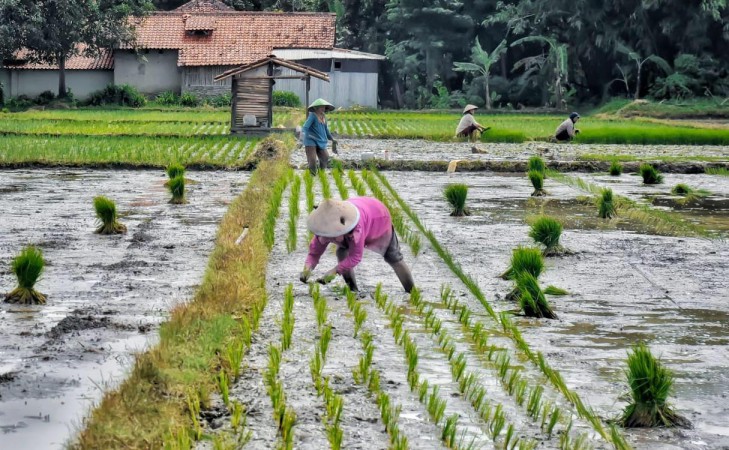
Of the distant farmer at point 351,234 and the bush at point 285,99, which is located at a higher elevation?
the distant farmer at point 351,234

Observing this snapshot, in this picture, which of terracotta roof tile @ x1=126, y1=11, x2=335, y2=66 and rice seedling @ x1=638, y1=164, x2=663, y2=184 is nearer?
rice seedling @ x1=638, y1=164, x2=663, y2=184

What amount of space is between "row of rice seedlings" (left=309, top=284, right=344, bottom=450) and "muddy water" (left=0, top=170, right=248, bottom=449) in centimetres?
86

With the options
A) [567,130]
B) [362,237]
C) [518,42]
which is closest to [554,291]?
[362,237]

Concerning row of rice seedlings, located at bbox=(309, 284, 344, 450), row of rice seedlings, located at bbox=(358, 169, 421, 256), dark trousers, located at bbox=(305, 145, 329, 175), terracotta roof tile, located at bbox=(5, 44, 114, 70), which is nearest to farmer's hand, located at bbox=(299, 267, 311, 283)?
row of rice seedlings, located at bbox=(309, 284, 344, 450)

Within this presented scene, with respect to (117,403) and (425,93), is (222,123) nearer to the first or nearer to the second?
(425,93)

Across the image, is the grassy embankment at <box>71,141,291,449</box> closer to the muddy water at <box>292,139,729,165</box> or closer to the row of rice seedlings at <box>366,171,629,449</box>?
the row of rice seedlings at <box>366,171,629,449</box>

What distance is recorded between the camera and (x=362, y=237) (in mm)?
6434

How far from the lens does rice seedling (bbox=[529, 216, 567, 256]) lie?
8.64 m

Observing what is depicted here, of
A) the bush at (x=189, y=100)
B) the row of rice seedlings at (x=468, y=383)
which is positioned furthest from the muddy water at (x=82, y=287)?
the bush at (x=189, y=100)

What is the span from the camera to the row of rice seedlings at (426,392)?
414cm

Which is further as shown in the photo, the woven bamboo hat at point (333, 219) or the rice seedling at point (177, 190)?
the rice seedling at point (177, 190)

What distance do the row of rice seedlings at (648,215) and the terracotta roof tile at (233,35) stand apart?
2813 cm

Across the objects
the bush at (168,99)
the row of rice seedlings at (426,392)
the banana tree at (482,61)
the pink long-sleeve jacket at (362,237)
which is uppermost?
the banana tree at (482,61)

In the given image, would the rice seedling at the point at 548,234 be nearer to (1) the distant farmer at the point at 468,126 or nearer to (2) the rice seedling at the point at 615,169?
(2) the rice seedling at the point at 615,169
